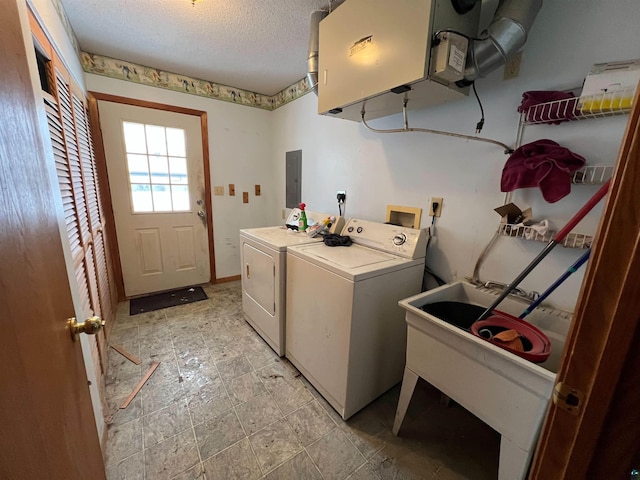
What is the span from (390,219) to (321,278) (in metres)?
0.76

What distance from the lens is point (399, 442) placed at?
4.36 ft

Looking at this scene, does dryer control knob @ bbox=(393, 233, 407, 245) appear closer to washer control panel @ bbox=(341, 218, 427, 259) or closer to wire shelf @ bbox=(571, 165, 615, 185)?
washer control panel @ bbox=(341, 218, 427, 259)

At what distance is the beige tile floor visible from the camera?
119 cm

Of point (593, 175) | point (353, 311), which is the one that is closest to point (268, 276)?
point (353, 311)

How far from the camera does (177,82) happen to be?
266cm

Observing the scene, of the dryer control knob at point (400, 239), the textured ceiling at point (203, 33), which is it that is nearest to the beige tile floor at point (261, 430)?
the dryer control knob at point (400, 239)

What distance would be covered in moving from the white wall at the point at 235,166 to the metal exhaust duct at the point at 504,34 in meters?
2.59

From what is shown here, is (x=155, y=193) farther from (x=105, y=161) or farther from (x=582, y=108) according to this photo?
(x=582, y=108)

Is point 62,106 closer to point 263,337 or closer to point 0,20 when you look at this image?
point 0,20

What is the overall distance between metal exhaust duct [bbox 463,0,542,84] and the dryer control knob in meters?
0.90

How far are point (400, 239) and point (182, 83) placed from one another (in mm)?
2793

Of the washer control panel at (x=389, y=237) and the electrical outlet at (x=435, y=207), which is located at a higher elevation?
the electrical outlet at (x=435, y=207)

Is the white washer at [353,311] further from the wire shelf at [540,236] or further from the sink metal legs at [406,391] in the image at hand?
the wire shelf at [540,236]

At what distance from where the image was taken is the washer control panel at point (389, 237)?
156 centimetres
